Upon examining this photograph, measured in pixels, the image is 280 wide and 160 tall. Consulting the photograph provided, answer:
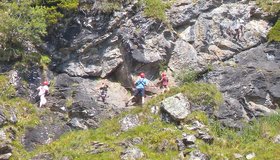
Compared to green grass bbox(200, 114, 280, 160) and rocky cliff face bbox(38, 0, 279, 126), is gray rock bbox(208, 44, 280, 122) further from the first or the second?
green grass bbox(200, 114, 280, 160)

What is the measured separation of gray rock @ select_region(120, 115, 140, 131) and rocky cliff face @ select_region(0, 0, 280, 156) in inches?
47.3

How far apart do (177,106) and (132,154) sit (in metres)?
3.51

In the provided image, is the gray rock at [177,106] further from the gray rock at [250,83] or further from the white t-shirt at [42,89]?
the white t-shirt at [42,89]

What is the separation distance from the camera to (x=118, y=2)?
26172 mm

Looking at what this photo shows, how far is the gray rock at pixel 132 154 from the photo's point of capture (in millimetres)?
18656

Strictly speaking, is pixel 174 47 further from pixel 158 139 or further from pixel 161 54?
pixel 158 139

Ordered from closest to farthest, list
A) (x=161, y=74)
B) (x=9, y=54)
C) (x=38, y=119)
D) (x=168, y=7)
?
(x=38, y=119) < (x=9, y=54) < (x=161, y=74) < (x=168, y=7)

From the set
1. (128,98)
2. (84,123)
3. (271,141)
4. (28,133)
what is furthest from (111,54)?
(271,141)

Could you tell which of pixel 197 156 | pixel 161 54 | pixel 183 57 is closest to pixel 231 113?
pixel 197 156

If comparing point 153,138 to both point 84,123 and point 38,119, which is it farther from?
point 38,119

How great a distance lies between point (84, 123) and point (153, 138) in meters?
3.49

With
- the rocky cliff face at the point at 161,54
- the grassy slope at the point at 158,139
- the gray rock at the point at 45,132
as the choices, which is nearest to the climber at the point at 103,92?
the rocky cliff face at the point at 161,54

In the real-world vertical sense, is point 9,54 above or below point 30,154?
above

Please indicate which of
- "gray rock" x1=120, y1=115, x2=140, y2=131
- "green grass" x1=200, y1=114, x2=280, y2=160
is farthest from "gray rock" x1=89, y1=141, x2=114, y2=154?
"green grass" x1=200, y1=114, x2=280, y2=160
